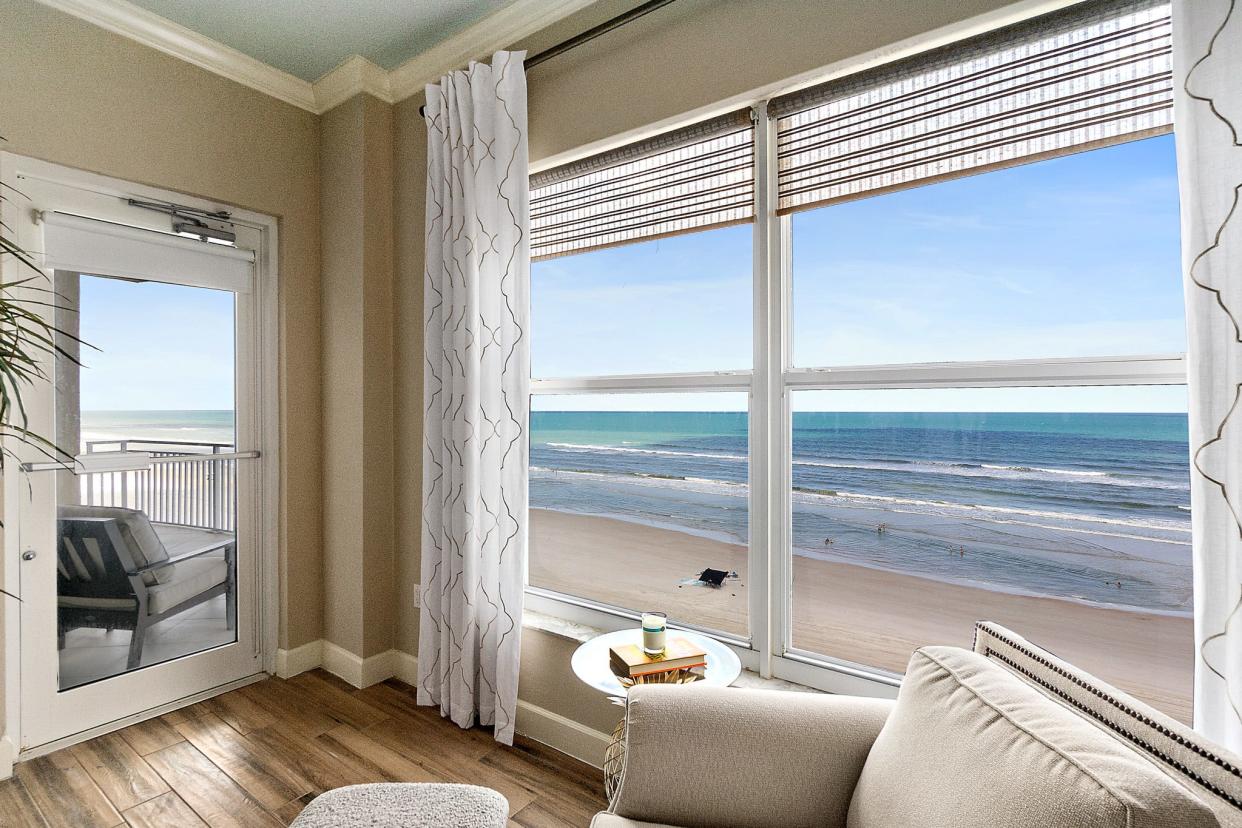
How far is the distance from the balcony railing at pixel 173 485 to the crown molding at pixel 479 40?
1.81 metres

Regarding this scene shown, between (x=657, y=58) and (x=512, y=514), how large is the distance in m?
1.63

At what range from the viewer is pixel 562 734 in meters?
2.25

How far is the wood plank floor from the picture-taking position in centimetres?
191

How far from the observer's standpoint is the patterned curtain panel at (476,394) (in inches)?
88.6

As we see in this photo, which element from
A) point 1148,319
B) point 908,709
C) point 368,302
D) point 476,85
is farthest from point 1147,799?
point 368,302

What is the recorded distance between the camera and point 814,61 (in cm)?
172

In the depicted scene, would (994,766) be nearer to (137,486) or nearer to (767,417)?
(767,417)

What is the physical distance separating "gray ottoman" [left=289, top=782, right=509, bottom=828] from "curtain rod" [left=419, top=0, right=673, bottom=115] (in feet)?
7.08

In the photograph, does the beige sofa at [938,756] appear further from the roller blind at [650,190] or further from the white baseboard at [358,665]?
the white baseboard at [358,665]

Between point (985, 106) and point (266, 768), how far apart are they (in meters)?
2.97

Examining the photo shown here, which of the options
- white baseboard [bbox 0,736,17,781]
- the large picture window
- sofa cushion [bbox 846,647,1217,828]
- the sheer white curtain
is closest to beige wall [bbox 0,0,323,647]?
white baseboard [bbox 0,736,17,781]

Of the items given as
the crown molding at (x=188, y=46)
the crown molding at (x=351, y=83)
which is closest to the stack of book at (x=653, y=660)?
the crown molding at (x=351, y=83)

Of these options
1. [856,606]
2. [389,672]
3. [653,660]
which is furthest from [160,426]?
[856,606]

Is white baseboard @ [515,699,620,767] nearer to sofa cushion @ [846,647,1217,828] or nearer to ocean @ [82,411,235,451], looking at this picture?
sofa cushion @ [846,647,1217,828]
